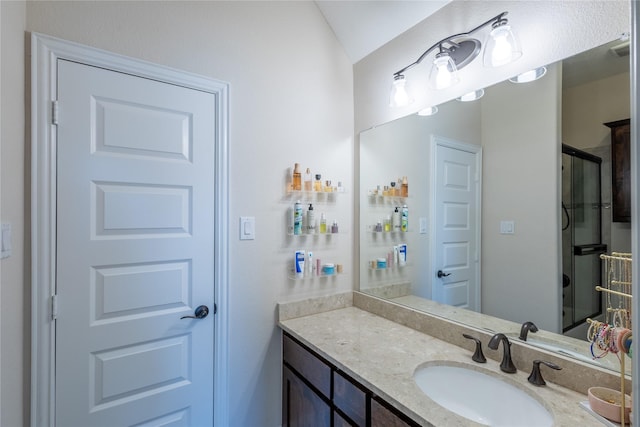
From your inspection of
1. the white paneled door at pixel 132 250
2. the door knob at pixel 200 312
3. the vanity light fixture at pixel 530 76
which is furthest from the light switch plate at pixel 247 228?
the vanity light fixture at pixel 530 76

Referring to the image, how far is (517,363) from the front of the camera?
4.09 feet

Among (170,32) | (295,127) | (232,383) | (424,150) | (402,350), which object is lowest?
(232,383)

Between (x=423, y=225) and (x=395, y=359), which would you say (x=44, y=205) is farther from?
(x=423, y=225)

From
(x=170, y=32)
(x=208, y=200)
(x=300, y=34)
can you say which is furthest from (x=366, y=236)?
(x=170, y=32)


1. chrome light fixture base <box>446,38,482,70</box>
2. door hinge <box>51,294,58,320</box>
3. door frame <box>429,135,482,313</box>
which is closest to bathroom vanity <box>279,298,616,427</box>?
door frame <box>429,135,482,313</box>

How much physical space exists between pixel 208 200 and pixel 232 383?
97 cm

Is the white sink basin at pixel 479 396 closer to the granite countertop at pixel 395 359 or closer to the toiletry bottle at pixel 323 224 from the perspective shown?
the granite countertop at pixel 395 359

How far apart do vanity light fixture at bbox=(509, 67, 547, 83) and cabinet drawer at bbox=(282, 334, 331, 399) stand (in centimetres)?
146

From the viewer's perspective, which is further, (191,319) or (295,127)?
(295,127)

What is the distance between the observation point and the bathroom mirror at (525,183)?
1.11 m

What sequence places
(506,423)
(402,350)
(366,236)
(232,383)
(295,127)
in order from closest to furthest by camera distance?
(506,423), (402,350), (232,383), (295,127), (366,236)

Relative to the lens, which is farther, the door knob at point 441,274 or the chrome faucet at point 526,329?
the door knob at point 441,274

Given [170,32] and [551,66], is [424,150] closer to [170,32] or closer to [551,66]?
[551,66]

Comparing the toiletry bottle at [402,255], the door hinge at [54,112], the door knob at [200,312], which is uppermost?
the door hinge at [54,112]
